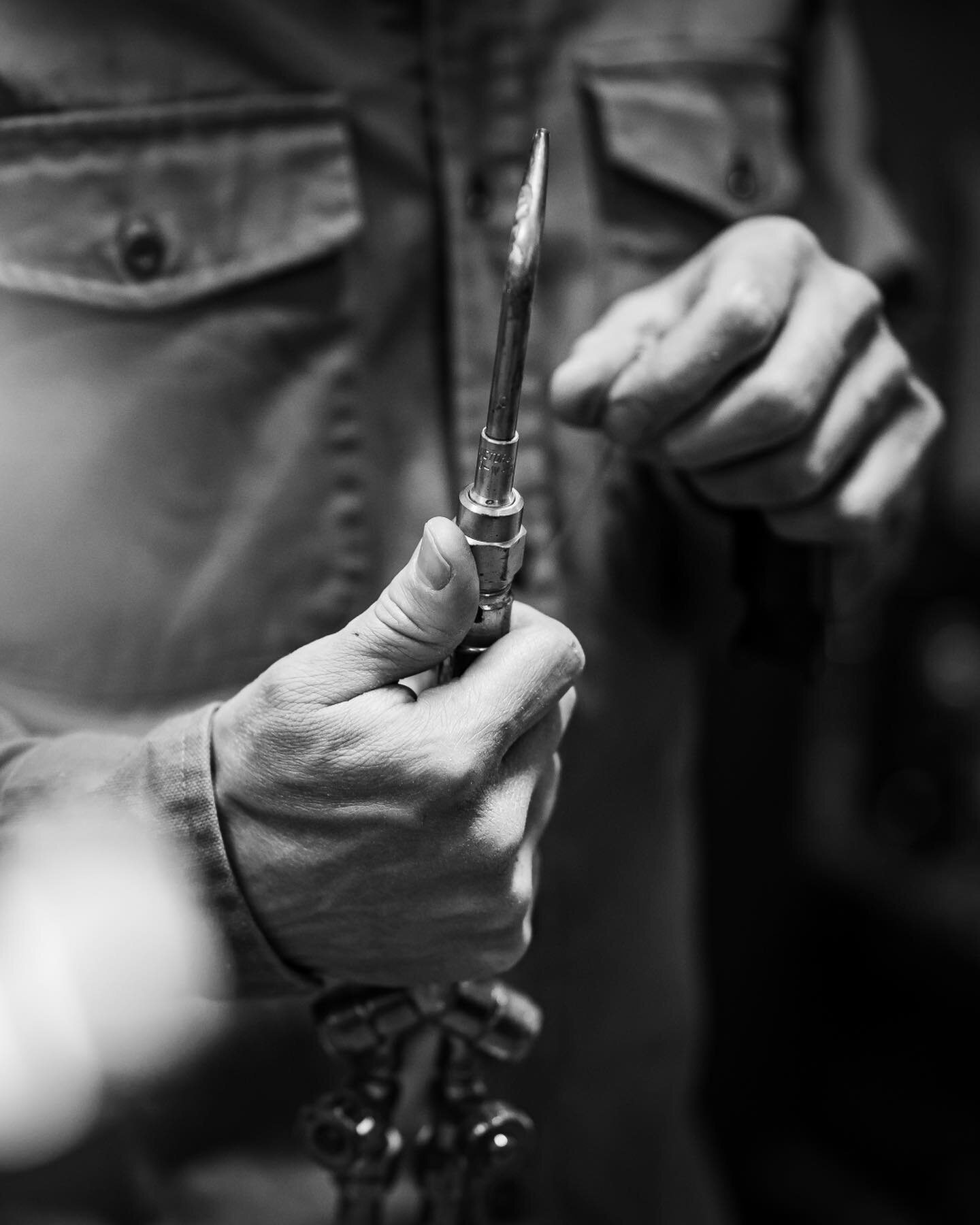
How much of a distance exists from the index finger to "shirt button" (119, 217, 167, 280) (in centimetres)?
25

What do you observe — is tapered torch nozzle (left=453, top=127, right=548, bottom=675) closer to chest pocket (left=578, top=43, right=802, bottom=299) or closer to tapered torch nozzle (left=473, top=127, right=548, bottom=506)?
tapered torch nozzle (left=473, top=127, right=548, bottom=506)

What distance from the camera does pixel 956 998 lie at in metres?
1.44

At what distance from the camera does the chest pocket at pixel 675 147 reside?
2.20ft

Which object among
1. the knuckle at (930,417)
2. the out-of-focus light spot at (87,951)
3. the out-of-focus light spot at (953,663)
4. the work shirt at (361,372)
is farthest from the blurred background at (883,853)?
the out-of-focus light spot at (87,951)

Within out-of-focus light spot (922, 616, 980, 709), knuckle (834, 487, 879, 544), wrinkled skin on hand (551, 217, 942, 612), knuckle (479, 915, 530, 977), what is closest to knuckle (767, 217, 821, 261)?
wrinkled skin on hand (551, 217, 942, 612)

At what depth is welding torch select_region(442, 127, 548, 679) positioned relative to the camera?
36cm

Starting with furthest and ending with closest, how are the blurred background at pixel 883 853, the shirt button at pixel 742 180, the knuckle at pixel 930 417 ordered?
the blurred background at pixel 883 853, the shirt button at pixel 742 180, the knuckle at pixel 930 417

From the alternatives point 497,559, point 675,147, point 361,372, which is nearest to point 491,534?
point 497,559

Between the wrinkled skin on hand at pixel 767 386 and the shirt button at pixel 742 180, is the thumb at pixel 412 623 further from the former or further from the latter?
the shirt button at pixel 742 180

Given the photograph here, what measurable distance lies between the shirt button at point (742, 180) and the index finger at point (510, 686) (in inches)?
15.7

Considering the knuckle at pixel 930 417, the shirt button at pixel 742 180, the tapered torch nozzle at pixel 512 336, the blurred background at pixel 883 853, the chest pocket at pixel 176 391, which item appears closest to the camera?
the tapered torch nozzle at pixel 512 336

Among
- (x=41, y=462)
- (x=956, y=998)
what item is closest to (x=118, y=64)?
(x=41, y=462)

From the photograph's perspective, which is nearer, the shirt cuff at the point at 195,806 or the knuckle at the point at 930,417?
the shirt cuff at the point at 195,806

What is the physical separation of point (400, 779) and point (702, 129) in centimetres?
48
